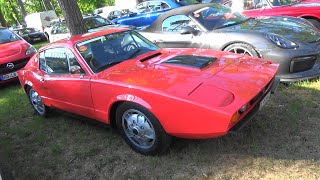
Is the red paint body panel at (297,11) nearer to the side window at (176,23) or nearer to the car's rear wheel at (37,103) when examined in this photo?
Answer: the side window at (176,23)

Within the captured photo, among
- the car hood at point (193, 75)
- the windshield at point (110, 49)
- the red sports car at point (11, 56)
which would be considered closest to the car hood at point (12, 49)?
the red sports car at point (11, 56)

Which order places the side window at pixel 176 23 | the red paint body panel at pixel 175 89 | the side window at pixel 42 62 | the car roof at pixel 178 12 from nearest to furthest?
the red paint body panel at pixel 175 89
the side window at pixel 42 62
the side window at pixel 176 23
the car roof at pixel 178 12

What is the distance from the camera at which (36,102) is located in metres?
5.33

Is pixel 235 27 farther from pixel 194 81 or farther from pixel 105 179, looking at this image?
pixel 105 179

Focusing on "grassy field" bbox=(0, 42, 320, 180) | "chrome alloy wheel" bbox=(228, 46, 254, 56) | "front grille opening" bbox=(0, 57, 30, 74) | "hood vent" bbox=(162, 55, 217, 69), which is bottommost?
"grassy field" bbox=(0, 42, 320, 180)

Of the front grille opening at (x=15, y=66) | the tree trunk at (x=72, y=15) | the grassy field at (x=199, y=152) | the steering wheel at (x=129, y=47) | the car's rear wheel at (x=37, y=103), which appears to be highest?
the tree trunk at (x=72, y=15)

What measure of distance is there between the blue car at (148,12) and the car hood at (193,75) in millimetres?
6990

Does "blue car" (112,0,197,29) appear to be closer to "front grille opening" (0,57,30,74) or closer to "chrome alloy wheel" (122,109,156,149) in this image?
"front grille opening" (0,57,30,74)

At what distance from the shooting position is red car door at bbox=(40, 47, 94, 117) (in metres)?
3.86

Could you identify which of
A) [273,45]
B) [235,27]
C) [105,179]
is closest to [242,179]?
[105,179]

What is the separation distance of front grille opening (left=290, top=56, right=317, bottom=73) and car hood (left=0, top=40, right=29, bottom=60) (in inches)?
251

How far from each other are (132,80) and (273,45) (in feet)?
7.88

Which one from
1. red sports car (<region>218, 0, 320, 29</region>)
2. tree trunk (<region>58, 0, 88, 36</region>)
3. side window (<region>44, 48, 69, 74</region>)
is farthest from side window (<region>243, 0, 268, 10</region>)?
side window (<region>44, 48, 69, 74</region>)

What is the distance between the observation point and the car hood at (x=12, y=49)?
761 cm
